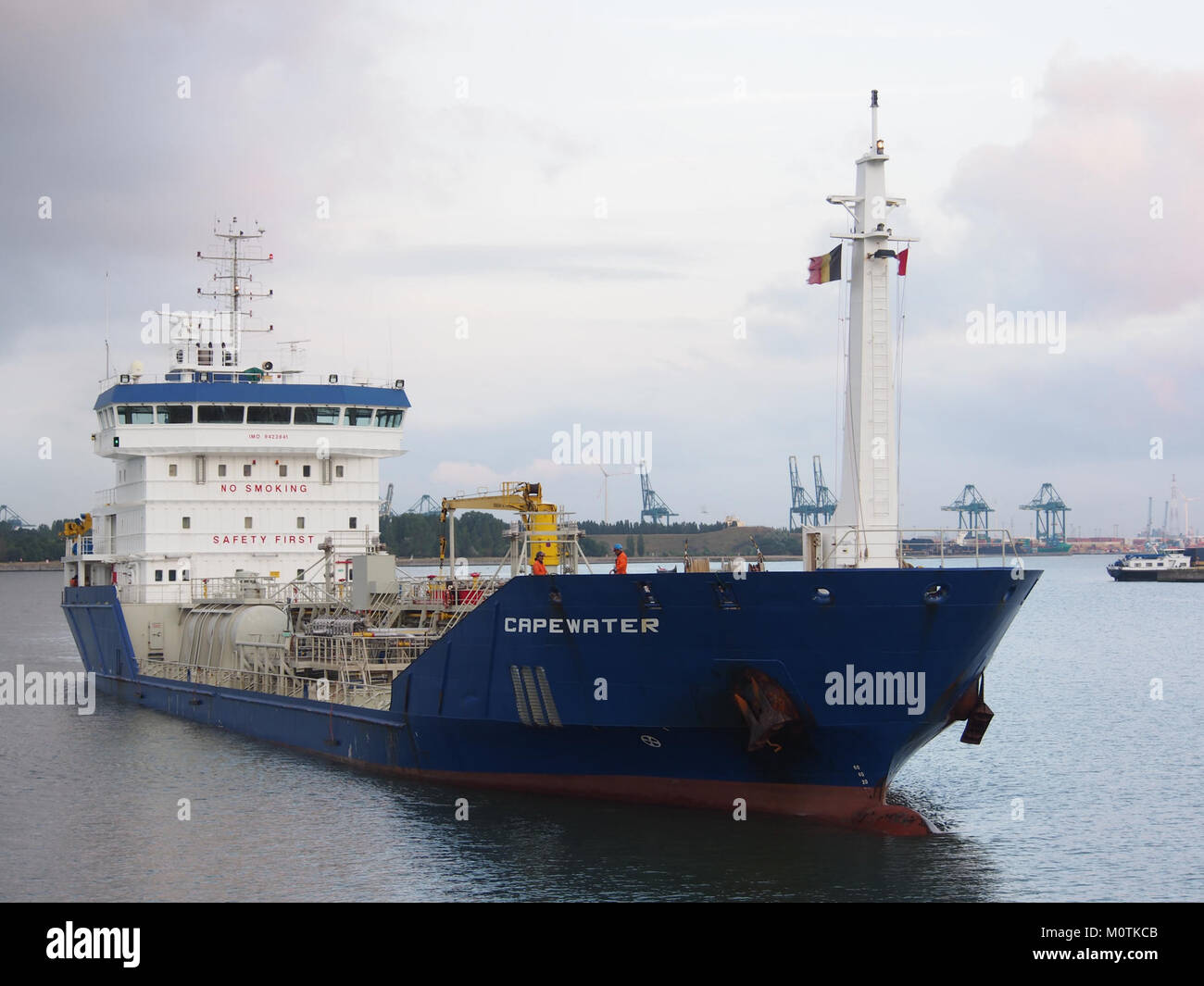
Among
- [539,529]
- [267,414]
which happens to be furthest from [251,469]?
[539,529]

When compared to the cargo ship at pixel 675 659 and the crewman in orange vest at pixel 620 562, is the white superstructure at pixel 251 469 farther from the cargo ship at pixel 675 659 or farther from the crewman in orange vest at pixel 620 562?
the crewman in orange vest at pixel 620 562

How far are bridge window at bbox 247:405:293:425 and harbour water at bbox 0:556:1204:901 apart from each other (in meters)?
7.69

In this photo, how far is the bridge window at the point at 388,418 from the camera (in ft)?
113

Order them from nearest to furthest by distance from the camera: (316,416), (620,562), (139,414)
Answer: (620,562) < (316,416) < (139,414)

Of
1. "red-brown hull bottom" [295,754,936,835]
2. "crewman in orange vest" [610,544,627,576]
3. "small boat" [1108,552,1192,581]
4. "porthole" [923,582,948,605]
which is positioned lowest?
"red-brown hull bottom" [295,754,936,835]

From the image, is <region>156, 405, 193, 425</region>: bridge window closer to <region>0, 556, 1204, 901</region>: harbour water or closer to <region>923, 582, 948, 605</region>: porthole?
<region>0, 556, 1204, 901</region>: harbour water

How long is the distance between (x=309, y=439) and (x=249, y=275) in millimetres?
6970

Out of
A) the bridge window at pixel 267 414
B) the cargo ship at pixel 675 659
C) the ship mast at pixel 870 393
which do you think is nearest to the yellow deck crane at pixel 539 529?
the cargo ship at pixel 675 659

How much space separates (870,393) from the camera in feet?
66.3

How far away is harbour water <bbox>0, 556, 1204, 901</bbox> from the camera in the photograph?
18.0 m

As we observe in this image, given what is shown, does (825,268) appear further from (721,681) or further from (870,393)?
(721,681)

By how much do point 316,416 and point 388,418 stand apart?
1875 mm

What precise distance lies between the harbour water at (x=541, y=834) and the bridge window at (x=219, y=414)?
762cm

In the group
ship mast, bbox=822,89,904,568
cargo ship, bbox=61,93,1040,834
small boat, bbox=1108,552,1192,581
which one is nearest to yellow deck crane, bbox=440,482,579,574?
cargo ship, bbox=61,93,1040,834
